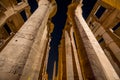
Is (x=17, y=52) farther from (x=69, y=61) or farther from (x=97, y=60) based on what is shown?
(x=69, y=61)

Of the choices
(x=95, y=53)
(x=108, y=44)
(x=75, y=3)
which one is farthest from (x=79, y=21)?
(x=108, y=44)

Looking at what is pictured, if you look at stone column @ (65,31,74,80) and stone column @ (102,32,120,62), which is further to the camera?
stone column @ (102,32,120,62)

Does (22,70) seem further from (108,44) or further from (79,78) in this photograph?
(108,44)

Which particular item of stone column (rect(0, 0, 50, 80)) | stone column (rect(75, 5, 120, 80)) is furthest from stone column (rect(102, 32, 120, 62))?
stone column (rect(0, 0, 50, 80))

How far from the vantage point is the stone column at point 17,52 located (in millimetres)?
2645

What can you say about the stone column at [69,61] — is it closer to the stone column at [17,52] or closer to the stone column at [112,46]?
the stone column at [112,46]

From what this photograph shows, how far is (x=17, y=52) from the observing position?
Result: 3.16 metres

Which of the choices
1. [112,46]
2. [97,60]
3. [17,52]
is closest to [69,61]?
[112,46]

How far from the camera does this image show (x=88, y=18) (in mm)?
14609

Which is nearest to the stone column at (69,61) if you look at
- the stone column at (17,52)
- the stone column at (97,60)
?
the stone column at (97,60)

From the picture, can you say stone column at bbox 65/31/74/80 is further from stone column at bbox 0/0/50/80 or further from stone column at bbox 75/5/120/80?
stone column at bbox 0/0/50/80

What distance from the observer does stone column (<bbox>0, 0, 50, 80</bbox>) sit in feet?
8.68

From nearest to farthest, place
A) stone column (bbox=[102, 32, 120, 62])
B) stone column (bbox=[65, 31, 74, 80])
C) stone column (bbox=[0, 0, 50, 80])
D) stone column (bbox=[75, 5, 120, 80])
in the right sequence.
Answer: stone column (bbox=[0, 0, 50, 80]) < stone column (bbox=[75, 5, 120, 80]) < stone column (bbox=[65, 31, 74, 80]) < stone column (bbox=[102, 32, 120, 62])

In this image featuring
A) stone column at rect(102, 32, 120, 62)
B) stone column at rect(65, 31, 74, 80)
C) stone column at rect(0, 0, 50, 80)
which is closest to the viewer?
stone column at rect(0, 0, 50, 80)
